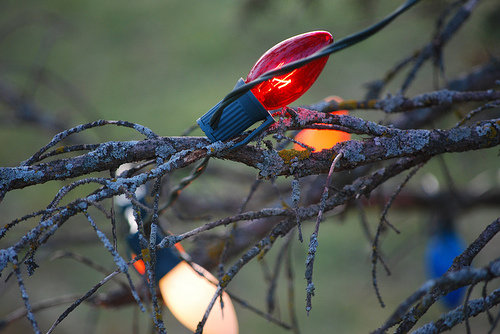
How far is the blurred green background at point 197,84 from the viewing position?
259 cm

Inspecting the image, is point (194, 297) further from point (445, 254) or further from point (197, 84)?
point (197, 84)

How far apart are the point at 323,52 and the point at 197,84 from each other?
14.5 ft

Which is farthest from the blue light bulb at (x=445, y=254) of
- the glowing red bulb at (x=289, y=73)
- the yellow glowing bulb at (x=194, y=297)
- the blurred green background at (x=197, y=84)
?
the glowing red bulb at (x=289, y=73)

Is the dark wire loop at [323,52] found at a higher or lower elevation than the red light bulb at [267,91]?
lower

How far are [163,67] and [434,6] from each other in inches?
151

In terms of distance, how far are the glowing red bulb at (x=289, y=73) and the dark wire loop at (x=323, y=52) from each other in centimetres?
6

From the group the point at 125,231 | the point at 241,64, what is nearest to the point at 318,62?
the point at 125,231

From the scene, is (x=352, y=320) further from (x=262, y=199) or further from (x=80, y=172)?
(x=80, y=172)

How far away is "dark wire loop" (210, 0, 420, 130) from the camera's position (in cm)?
53

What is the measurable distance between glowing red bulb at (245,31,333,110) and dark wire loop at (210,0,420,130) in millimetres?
56

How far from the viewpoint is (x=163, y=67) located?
16.5ft

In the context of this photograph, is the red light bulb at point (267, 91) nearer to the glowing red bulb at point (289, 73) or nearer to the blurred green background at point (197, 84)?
the glowing red bulb at point (289, 73)

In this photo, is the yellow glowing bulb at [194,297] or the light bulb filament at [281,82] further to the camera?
the yellow glowing bulb at [194,297]

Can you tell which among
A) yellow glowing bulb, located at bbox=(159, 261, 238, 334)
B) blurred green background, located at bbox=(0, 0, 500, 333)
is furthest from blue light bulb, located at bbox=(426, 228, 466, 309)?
yellow glowing bulb, located at bbox=(159, 261, 238, 334)
